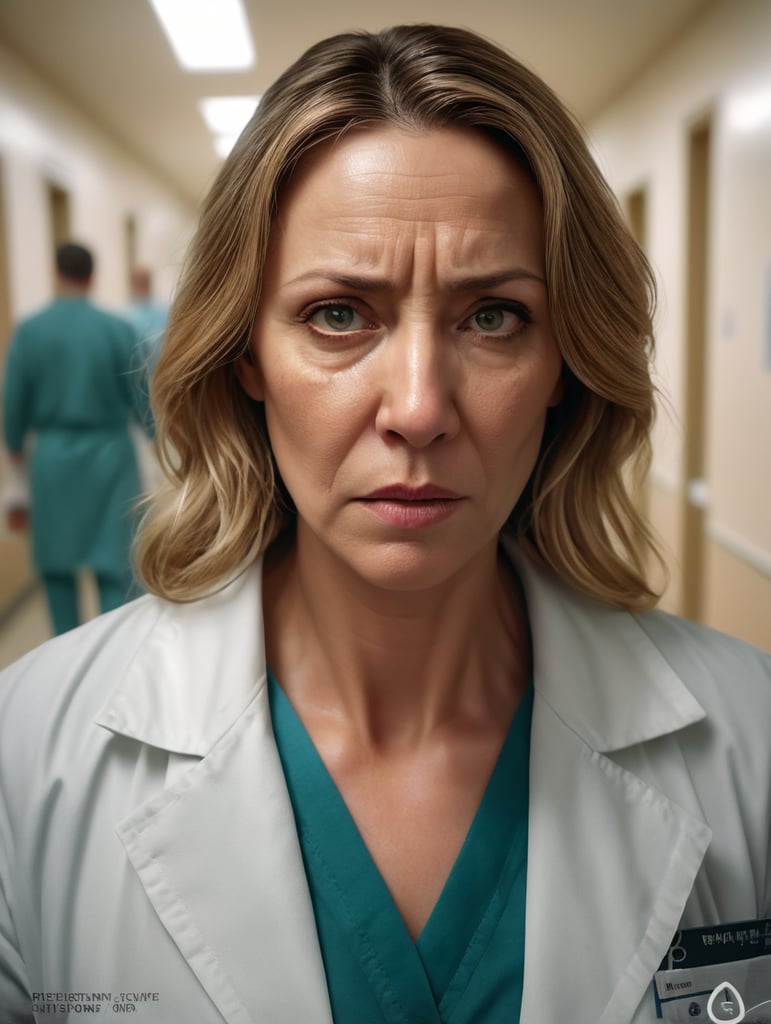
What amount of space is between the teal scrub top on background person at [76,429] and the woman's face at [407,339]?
19.6 inches

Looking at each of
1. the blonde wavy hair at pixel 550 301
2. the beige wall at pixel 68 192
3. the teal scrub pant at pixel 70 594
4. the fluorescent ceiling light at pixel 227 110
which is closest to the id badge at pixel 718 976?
the blonde wavy hair at pixel 550 301

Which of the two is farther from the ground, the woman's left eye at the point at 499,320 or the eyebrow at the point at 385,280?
the eyebrow at the point at 385,280

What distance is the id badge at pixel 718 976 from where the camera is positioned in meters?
0.59

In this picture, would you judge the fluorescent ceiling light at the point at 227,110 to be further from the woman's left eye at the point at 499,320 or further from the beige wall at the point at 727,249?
the beige wall at the point at 727,249

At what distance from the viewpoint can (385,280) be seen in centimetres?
57

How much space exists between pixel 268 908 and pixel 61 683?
247 millimetres

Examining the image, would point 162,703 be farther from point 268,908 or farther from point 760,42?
point 760,42

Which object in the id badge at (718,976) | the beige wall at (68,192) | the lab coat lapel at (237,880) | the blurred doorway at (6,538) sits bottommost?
the id badge at (718,976)

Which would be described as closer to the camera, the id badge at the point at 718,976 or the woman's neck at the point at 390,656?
the id badge at the point at 718,976

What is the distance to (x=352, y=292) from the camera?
586mm

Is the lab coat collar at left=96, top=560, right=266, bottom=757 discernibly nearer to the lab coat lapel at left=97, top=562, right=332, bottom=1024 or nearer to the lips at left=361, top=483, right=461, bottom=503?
the lab coat lapel at left=97, top=562, right=332, bottom=1024

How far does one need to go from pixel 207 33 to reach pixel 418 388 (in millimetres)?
727

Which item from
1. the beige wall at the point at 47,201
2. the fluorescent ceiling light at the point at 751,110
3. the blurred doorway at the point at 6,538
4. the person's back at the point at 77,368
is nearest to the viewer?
the person's back at the point at 77,368

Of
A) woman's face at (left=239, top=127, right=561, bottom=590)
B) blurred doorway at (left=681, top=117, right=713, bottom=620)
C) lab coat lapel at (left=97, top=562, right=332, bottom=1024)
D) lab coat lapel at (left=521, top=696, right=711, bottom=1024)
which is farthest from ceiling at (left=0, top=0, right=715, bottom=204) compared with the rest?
blurred doorway at (left=681, top=117, right=713, bottom=620)
